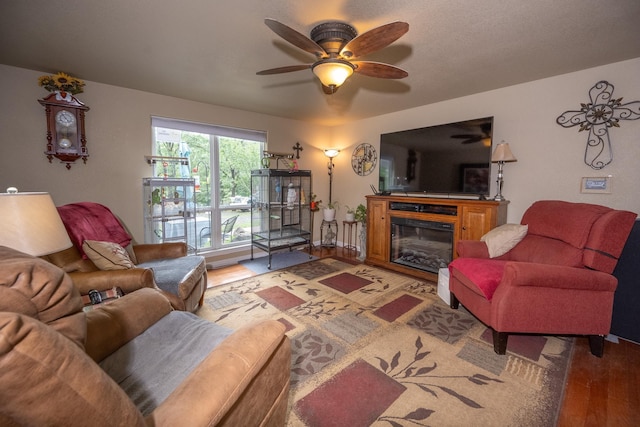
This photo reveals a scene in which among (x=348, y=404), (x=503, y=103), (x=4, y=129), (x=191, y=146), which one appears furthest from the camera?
(x=191, y=146)

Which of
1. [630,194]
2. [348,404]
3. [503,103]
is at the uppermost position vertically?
[503,103]

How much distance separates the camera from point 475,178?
3.19m

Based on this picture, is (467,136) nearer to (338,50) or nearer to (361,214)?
(361,214)

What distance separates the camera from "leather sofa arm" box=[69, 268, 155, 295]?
178cm

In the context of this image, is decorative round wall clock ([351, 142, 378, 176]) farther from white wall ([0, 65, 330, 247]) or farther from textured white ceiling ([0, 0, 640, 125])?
white wall ([0, 65, 330, 247])

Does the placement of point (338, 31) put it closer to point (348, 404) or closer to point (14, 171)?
point (348, 404)

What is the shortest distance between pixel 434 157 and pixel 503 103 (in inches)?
36.7

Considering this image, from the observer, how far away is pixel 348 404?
1521mm

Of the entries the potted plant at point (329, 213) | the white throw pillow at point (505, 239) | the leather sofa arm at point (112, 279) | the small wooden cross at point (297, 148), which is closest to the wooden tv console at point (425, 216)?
the white throw pillow at point (505, 239)

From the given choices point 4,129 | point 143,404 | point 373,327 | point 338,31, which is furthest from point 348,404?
point 4,129

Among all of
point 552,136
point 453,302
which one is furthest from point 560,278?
point 552,136

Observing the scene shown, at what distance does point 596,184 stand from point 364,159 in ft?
9.52

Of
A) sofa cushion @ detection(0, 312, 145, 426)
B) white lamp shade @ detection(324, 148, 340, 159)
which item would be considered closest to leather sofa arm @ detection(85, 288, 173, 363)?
sofa cushion @ detection(0, 312, 145, 426)

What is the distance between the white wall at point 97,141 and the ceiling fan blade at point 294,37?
253cm
